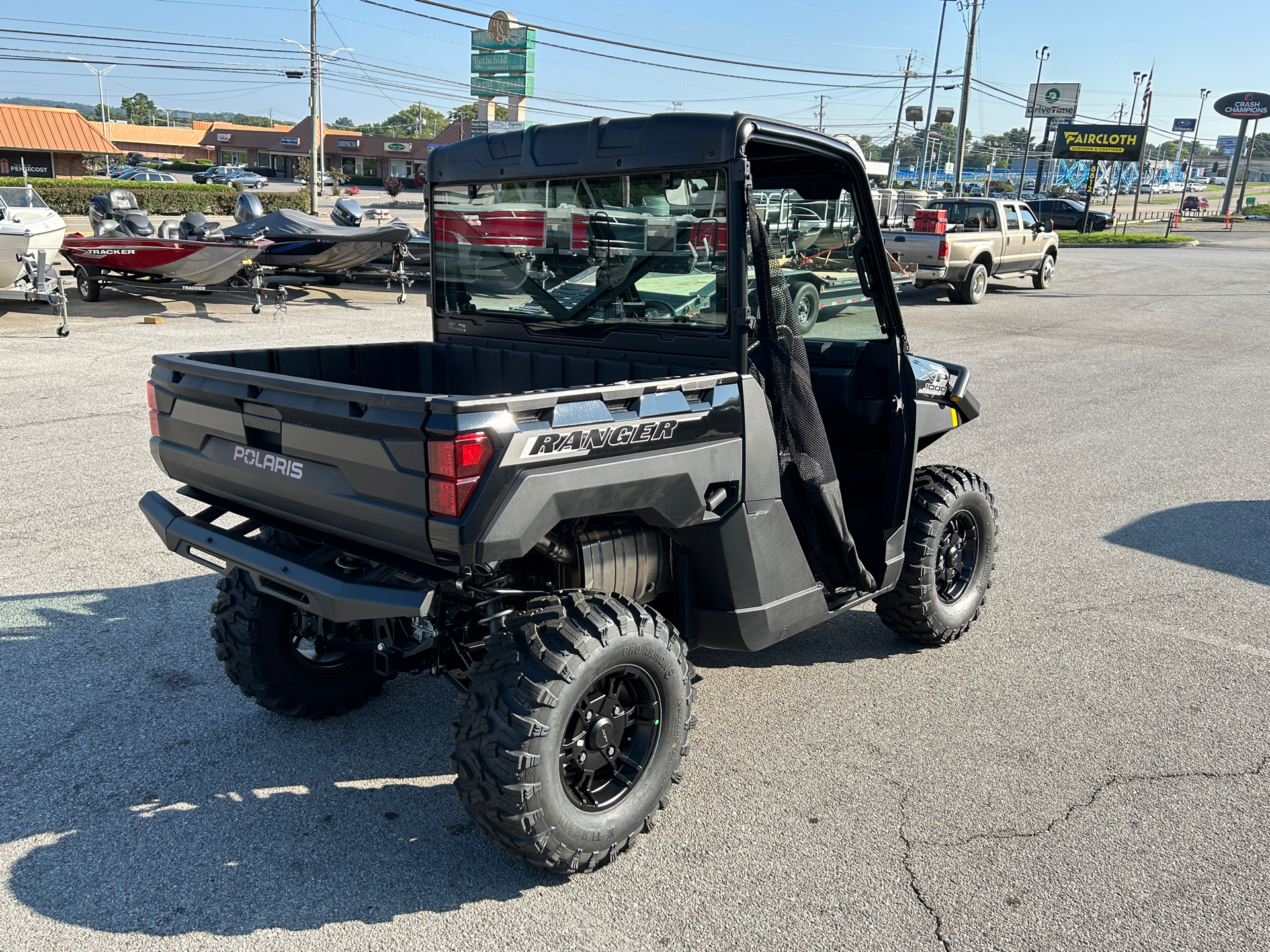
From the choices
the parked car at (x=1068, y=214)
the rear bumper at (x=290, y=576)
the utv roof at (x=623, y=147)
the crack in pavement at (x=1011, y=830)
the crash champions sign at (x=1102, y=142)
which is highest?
the crash champions sign at (x=1102, y=142)

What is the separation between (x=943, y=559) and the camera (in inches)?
185

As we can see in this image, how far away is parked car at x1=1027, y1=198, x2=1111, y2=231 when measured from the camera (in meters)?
45.5

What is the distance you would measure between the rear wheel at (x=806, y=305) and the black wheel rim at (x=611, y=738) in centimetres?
156

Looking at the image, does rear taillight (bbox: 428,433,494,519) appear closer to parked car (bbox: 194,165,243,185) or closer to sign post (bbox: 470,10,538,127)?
sign post (bbox: 470,10,538,127)

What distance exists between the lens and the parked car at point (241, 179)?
54.5m

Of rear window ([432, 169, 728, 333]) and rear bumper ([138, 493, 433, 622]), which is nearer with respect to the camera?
rear bumper ([138, 493, 433, 622])

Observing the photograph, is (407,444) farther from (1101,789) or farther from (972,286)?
(972,286)

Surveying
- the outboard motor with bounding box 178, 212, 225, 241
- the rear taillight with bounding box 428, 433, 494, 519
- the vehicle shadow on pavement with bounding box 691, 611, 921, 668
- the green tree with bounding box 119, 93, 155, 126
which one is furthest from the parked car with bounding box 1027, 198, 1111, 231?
the green tree with bounding box 119, 93, 155, 126

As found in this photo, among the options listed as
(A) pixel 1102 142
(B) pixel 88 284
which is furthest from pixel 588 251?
(A) pixel 1102 142

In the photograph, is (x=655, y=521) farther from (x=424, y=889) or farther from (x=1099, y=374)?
(x=1099, y=374)

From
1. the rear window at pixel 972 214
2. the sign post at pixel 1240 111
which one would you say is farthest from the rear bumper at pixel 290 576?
the sign post at pixel 1240 111

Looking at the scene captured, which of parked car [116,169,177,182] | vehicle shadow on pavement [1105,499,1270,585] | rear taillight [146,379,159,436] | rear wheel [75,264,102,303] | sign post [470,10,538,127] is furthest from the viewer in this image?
Answer: sign post [470,10,538,127]

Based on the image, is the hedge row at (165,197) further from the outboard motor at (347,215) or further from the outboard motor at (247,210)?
the outboard motor at (247,210)

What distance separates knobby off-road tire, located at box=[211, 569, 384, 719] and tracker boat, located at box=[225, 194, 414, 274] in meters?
14.1
